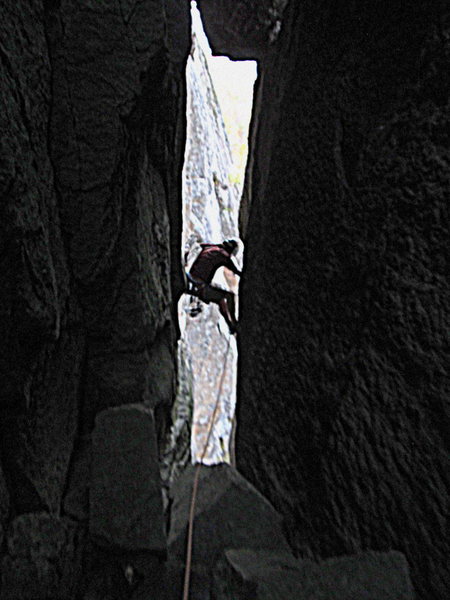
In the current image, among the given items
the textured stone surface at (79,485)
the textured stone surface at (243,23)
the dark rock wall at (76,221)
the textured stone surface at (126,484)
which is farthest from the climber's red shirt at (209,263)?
the textured stone surface at (126,484)

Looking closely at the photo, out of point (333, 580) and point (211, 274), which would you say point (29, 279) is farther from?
point (211, 274)

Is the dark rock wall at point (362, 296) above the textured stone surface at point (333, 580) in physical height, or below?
above

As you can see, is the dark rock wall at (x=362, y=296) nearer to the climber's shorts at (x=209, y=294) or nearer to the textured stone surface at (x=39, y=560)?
the textured stone surface at (x=39, y=560)

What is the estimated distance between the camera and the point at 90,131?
6.84 ft

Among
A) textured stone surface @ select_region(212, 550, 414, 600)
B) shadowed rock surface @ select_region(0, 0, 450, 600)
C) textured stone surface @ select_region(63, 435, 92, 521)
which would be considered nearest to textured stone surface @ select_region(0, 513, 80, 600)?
shadowed rock surface @ select_region(0, 0, 450, 600)

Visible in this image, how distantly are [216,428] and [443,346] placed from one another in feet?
28.9

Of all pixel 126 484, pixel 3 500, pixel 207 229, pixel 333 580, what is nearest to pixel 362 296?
pixel 333 580

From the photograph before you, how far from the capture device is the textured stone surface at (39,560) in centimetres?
164

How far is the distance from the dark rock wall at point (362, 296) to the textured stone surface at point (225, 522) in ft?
0.34

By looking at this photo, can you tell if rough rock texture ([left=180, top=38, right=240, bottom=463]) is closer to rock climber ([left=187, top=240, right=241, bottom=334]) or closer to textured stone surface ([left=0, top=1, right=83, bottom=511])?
rock climber ([left=187, top=240, right=241, bottom=334])

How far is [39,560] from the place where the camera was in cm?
171

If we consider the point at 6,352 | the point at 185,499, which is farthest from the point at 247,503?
the point at 6,352

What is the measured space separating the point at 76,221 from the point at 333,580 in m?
1.75

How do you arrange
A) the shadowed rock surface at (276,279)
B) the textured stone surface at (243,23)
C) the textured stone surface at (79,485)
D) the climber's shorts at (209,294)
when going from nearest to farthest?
the shadowed rock surface at (276,279)
the textured stone surface at (79,485)
the textured stone surface at (243,23)
the climber's shorts at (209,294)
